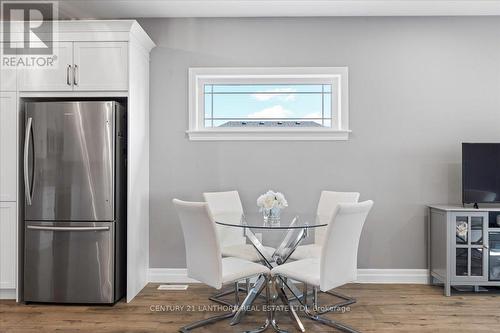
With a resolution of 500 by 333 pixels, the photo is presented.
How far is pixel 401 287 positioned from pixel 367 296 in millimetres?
502

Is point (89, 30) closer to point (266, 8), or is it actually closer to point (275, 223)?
point (266, 8)

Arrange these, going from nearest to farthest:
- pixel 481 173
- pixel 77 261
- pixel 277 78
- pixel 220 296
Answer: pixel 77 261 < pixel 220 296 < pixel 481 173 < pixel 277 78

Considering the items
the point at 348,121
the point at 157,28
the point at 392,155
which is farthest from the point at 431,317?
the point at 157,28

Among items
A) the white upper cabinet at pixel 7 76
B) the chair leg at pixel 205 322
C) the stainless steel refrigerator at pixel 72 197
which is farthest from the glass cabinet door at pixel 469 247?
the white upper cabinet at pixel 7 76

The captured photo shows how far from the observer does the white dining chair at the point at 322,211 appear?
3.38 meters

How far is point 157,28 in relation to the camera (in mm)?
4086

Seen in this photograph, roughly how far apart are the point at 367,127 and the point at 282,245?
1652 mm

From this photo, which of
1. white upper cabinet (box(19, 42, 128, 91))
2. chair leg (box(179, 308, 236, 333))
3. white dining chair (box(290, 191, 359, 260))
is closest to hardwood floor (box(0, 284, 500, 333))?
chair leg (box(179, 308, 236, 333))

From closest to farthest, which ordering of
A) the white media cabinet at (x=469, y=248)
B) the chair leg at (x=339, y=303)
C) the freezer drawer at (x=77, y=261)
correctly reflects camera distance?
the chair leg at (x=339, y=303) → the freezer drawer at (x=77, y=261) → the white media cabinet at (x=469, y=248)

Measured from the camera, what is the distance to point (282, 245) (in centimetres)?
319

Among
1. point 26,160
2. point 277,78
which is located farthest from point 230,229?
point 26,160

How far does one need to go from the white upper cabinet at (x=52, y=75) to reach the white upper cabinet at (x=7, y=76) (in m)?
0.06

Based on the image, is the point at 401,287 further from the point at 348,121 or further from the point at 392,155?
the point at 348,121

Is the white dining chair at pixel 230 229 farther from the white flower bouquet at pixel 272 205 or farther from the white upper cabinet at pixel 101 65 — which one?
the white upper cabinet at pixel 101 65
